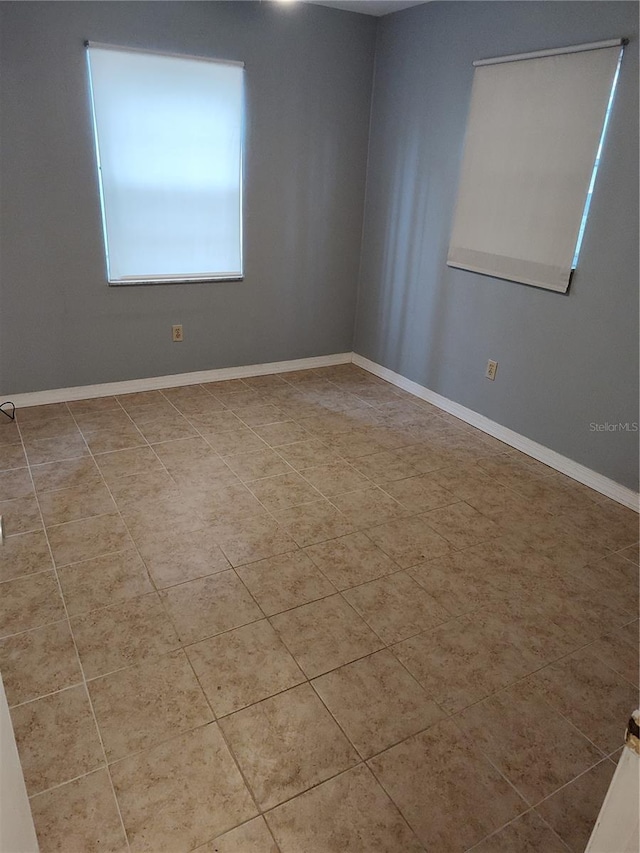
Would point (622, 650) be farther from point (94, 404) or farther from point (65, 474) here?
point (94, 404)

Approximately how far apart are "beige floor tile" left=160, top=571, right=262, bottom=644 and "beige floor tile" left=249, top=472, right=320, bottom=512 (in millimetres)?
562

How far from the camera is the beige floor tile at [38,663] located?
5.74ft

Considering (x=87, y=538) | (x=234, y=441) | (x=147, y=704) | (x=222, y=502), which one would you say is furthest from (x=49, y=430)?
(x=147, y=704)

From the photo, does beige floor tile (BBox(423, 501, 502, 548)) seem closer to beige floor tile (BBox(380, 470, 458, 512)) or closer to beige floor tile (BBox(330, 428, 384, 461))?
beige floor tile (BBox(380, 470, 458, 512))

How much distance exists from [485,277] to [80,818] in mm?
3182

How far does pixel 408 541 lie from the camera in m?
2.55

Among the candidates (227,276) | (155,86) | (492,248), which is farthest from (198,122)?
(492,248)

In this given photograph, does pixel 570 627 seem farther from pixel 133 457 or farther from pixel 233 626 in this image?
pixel 133 457

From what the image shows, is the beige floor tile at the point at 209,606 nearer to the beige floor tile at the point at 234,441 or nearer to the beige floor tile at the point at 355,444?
the beige floor tile at the point at 234,441

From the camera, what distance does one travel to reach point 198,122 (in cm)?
361

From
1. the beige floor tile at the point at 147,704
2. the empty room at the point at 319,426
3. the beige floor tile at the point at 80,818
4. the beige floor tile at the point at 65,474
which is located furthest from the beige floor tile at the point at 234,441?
the beige floor tile at the point at 80,818

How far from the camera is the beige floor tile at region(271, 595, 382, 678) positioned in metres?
1.92

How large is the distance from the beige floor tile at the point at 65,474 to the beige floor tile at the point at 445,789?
194 cm

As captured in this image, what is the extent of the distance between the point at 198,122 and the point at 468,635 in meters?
3.28
